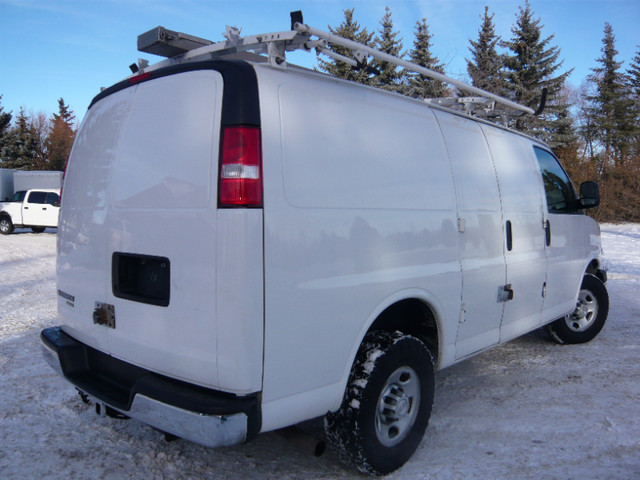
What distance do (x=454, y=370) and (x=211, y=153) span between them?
134 inches

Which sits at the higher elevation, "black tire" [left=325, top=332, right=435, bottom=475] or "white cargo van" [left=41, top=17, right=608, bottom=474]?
"white cargo van" [left=41, top=17, right=608, bottom=474]

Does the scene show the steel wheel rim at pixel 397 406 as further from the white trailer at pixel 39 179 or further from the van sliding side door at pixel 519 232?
the white trailer at pixel 39 179

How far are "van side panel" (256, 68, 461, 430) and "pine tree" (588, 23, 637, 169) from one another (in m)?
37.0

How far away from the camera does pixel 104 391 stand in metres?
2.58

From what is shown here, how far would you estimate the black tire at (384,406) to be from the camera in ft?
8.36

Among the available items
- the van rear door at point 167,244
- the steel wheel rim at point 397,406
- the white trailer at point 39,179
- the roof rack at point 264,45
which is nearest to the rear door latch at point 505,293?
the steel wheel rim at point 397,406

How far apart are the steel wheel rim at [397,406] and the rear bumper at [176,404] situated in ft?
2.93

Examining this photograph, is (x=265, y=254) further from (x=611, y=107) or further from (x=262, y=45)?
(x=611, y=107)

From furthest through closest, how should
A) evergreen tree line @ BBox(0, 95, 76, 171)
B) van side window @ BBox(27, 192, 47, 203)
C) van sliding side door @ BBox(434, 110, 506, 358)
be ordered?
evergreen tree line @ BBox(0, 95, 76, 171) < van side window @ BBox(27, 192, 47, 203) < van sliding side door @ BBox(434, 110, 506, 358)

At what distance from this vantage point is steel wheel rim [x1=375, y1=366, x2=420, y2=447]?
275cm

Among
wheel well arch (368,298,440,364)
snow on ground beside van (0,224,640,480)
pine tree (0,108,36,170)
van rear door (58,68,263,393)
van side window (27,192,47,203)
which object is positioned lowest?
snow on ground beside van (0,224,640,480)

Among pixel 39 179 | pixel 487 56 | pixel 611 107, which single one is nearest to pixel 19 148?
pixel 39 179

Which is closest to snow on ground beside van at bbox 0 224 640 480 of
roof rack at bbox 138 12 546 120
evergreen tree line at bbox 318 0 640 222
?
roof rack at bbox 138 12 546 120

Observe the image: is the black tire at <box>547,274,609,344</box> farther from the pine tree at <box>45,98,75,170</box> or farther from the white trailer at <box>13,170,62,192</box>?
the pine tree at <box>45,98,75,170</box>
